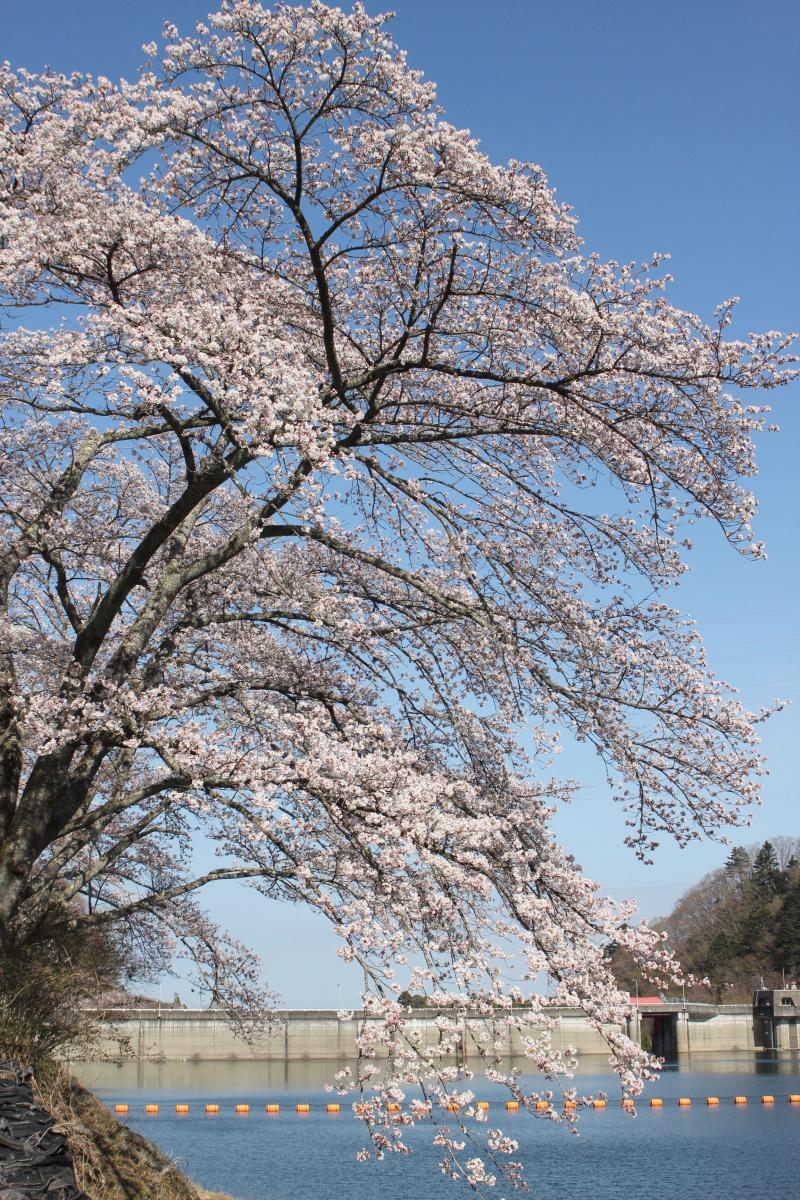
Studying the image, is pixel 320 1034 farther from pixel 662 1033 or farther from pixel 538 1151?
pixel 538 1151

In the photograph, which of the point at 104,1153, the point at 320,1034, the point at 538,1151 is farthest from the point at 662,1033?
the point at 104,1153

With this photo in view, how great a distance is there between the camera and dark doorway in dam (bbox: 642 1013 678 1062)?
90.4m

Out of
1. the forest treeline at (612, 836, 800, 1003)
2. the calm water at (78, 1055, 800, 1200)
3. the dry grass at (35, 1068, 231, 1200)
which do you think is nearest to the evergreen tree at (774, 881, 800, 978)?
the forest treeline at (612, 836, 800, 1003)

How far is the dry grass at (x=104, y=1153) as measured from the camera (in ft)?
28.6

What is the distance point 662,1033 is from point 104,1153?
310 feet

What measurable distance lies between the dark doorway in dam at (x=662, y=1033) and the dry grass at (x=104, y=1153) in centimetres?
8614

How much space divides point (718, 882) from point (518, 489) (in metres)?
100

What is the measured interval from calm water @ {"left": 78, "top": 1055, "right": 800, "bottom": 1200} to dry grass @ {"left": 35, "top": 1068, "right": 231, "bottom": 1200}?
8.33 feet

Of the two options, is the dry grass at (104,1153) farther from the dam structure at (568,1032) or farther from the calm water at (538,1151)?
the dam structure at (568,1032)

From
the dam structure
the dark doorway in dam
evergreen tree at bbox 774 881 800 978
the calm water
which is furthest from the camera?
the dark doorway in dam

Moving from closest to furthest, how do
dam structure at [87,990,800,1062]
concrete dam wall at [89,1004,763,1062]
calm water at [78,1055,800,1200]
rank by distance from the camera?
calm water at [78,1055,800,1200], concrete dam wall at [89,1004,763,1062], dam structure at [87,990,800,1062]

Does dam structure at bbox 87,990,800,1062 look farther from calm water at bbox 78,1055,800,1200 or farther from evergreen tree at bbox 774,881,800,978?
calm water at bbox 78,1055,800,1200

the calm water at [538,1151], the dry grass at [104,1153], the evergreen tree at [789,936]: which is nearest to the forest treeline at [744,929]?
the evergreen tree at [789,936]

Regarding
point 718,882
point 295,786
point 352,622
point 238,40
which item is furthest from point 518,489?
point 718,882
